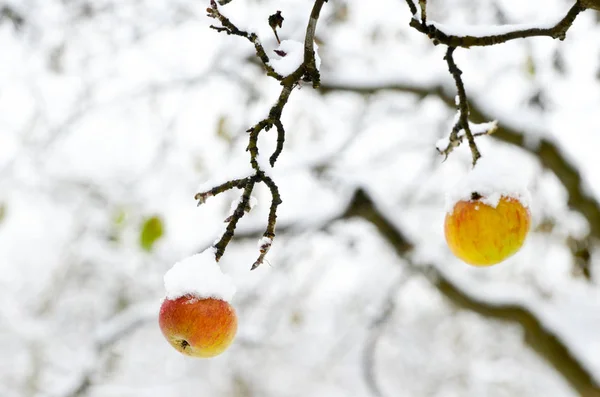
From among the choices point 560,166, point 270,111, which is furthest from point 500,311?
point 270,111

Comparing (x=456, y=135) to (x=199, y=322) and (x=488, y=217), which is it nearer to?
(x=488, y=217)

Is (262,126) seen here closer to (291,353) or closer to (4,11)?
(4,11)

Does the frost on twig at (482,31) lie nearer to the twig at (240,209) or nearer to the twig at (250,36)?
the twig at (250,36)

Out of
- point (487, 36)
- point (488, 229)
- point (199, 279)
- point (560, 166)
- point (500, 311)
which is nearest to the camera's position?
point (487, 36)

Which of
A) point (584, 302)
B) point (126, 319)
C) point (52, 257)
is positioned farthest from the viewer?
point (52, 257)

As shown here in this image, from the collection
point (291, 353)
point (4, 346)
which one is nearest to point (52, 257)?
point (4, 346)

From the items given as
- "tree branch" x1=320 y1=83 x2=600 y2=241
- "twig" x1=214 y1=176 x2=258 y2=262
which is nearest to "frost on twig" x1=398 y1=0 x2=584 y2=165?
"twig" x1=214 y1=176 x2=258 y2=262

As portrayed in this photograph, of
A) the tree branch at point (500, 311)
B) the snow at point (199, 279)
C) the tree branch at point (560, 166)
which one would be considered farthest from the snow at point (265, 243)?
the tree branch at point (500, 311)
